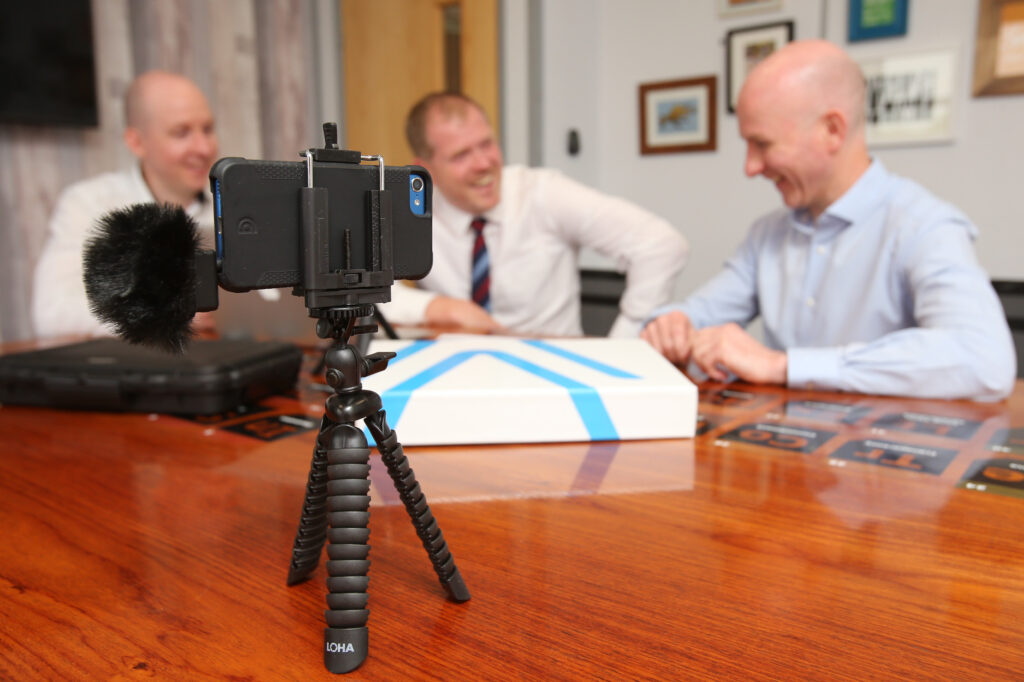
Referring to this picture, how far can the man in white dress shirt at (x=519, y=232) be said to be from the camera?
2.37 metres

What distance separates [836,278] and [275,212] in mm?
1516

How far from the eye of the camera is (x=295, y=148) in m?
3.95

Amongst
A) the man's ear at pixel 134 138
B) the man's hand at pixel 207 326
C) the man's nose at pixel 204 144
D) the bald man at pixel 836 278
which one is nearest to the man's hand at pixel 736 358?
the bald man at pixel 836 278

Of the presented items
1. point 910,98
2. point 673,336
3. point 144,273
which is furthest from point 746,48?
point 144,273

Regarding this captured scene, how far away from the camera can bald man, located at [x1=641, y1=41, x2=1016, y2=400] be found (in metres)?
1.14

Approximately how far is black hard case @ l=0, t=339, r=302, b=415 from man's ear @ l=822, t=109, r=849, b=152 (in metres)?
1.20

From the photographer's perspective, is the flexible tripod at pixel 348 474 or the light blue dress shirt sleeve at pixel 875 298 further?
the light blue dress shirt sleeve at pixel 875 298

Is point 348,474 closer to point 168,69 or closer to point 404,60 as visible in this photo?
point 168,69

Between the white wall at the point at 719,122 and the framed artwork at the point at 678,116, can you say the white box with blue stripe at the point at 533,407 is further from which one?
the framed artwork at the point at 678,116

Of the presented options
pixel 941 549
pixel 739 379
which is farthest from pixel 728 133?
pixel 941 549

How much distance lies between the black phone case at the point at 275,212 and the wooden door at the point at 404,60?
342 cm

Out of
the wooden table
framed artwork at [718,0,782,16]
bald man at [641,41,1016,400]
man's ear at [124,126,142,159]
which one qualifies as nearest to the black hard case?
the wooden table

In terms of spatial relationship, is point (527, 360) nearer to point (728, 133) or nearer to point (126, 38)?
point (728, 133)

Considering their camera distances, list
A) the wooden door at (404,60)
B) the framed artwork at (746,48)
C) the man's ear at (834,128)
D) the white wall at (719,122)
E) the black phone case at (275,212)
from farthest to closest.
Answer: the wooden door at (404,60) → the framed artwork at (746,48) → the white wall at (719,122) → the man's ear at (834,128) → the black phone case at (275,212)
